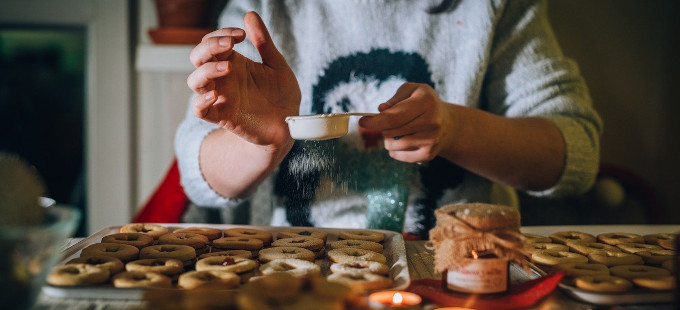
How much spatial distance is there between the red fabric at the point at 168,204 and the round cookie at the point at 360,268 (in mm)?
733

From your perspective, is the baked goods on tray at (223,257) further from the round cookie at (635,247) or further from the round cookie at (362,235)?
the round cookie at (635,247)

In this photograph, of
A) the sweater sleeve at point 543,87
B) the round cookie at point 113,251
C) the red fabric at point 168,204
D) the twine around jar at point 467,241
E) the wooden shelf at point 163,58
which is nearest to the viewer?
the twine around jar at point 467,241

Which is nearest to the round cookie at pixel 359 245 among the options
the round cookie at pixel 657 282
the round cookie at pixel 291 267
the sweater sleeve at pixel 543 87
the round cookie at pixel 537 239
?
the round cookie at pixel 291 267

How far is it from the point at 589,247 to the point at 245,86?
50cm

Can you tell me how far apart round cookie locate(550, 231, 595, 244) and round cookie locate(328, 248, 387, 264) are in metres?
0.26

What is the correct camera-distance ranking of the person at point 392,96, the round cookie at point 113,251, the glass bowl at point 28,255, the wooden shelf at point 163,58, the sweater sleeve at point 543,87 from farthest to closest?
the wooden shelf at point 163,58
the sweater sleeve at point 543,87
the person at point 392,96
the round cookie at point 113,251
the glass bowl at point 28,255

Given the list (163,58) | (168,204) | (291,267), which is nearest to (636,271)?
(291,267)

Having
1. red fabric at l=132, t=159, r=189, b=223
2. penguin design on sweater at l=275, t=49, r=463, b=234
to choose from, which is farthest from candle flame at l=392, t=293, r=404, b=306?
red fabric at l=132, t=159, r=189, b=223

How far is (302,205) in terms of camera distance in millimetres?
1048

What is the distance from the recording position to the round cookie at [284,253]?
711mm

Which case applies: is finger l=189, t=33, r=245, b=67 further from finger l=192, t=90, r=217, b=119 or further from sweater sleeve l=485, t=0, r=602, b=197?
sweater sleeve l=485, t=0, r=602, b=197

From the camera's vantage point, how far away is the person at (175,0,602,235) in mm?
1026

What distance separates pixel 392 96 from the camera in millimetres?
1005

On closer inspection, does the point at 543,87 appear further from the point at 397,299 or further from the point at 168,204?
the point at 168,204
